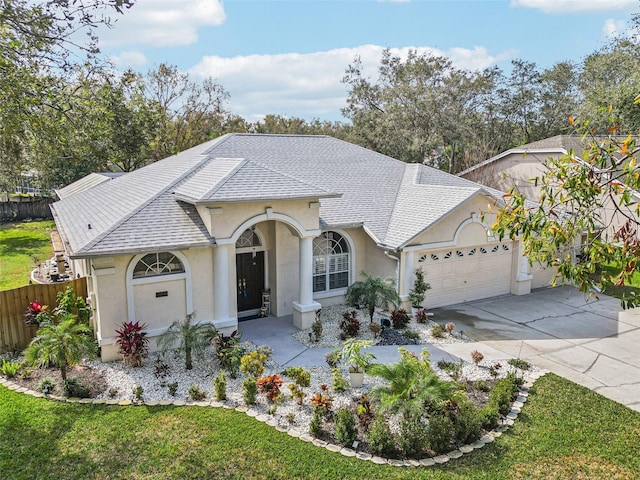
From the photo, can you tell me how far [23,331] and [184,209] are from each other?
18.6ft

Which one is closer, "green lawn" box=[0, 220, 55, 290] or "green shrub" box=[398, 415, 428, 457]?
"green shrub" box=[398, 415, 428, 457]

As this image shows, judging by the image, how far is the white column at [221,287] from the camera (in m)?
13.9

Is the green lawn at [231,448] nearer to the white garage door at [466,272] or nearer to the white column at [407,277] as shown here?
the white column at [407,277]

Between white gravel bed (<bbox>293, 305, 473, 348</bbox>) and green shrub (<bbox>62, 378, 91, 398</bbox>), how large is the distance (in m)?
6.08

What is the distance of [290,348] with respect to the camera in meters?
14.1

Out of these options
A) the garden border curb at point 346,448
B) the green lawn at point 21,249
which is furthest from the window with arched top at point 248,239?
the green lawn at point 21,249

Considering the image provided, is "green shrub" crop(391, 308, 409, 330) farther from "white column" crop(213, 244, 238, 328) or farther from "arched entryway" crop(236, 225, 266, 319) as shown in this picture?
"white column" crop(213, 244, 238, 328)

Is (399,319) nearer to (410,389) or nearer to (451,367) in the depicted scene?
(451,367)

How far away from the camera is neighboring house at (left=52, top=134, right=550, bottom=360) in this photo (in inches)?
519

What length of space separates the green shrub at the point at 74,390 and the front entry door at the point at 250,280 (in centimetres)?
643

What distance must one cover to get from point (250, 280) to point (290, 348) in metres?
3.60


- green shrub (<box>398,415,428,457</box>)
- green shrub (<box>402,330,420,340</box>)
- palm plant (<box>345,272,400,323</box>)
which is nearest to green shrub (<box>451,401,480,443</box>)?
green shrub (<box>398,415,428,457</box>)

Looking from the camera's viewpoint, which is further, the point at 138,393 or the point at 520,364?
the point at 520,364

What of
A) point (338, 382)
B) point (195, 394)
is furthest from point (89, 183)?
point (338, 382)
